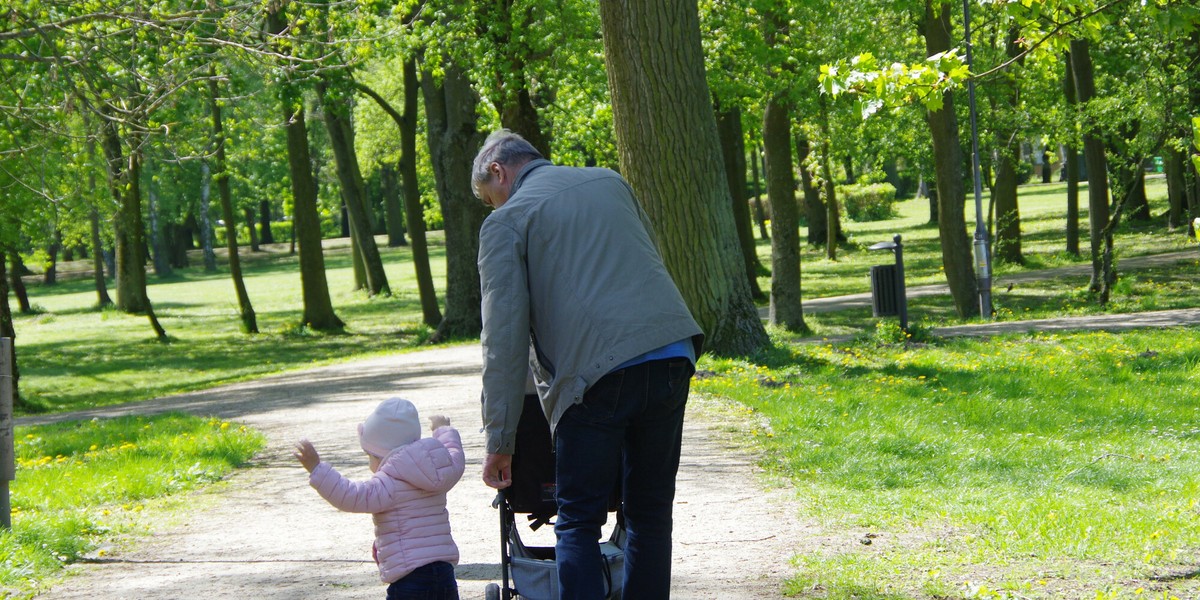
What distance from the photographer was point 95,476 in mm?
9000

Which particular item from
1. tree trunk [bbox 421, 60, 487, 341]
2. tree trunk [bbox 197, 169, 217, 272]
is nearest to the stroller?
tree trunk [bbox 421, 60, 487, 341]

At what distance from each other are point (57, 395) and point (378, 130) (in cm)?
2798

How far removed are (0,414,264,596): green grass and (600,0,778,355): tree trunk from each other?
4.35 m

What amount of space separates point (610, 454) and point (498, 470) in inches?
17.4

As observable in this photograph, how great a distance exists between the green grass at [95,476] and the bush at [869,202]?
4702cm

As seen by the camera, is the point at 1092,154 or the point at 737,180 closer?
the point at 1092,154

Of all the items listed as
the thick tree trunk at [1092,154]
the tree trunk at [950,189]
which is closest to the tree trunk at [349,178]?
the tree trunk at [950,189]

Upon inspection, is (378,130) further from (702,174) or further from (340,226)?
(340,226)

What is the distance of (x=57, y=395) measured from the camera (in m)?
22.4

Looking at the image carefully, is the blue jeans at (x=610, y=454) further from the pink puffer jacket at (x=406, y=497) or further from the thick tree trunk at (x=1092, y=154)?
the thick tree trunk at (x=1092, y=154)

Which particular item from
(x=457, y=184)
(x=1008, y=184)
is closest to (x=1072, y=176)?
(x=1008, y=184)

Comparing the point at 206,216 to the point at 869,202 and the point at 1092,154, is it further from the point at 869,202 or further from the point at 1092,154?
the point at 1092,154

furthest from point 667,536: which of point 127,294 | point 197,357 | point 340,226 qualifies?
point 340,226

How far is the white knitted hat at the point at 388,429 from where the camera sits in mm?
4406
